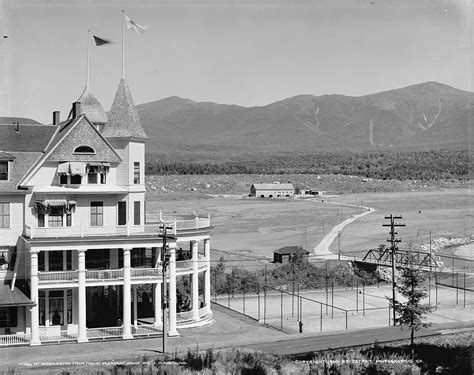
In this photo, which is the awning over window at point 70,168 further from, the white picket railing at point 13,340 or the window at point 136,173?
the white picket railing at point 13,340

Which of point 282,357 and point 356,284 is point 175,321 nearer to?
point 282,357

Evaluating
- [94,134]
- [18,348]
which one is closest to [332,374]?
[18,348]

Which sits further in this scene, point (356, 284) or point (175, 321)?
point (356, 284)

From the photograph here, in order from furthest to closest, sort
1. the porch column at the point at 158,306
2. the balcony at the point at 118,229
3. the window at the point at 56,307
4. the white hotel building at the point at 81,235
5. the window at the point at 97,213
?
the porch column at the point at 158,306 → the window at the point at 97,213 → the window at the point at 56,307 → the balcony at the point at 118,229 → the white hotel building at the point at 81,235

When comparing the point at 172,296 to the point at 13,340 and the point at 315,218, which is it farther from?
the point at 315,218

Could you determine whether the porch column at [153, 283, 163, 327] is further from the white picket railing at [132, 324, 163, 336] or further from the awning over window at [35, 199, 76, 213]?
the awning over window at [35, 199, 76, 213]

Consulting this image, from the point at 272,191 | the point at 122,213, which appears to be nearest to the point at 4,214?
the point at 122,213

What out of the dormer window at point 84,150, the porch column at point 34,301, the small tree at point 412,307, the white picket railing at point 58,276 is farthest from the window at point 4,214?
the small tree at point 412,307
